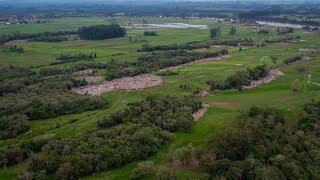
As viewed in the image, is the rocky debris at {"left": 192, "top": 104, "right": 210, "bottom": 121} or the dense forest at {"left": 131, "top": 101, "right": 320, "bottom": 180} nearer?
the dense forest at {"left": 131, "top": 101, "right": 320, "bottom": 180}

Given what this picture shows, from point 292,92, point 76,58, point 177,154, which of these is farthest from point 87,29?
point 177,154

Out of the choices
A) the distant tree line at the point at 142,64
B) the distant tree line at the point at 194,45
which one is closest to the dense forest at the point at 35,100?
the distant tree line at the point at 142,64

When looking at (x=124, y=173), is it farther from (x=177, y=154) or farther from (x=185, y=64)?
(x=185, y=64)

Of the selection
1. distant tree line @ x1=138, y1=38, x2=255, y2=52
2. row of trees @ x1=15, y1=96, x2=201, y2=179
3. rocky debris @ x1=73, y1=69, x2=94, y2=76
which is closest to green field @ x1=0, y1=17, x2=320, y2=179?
row of trees @ x1=15, y1=96, x2=201, y2=179

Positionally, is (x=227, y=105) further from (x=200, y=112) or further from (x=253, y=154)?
(x=253, y=154)

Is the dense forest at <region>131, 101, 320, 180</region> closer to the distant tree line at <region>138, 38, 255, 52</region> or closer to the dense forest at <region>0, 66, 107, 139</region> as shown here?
the dense forest at <region>0, 66, 107, 139</region>

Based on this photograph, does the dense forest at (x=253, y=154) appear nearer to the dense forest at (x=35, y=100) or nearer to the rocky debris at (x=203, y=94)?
the rocky debris at (x=203, y=94)
